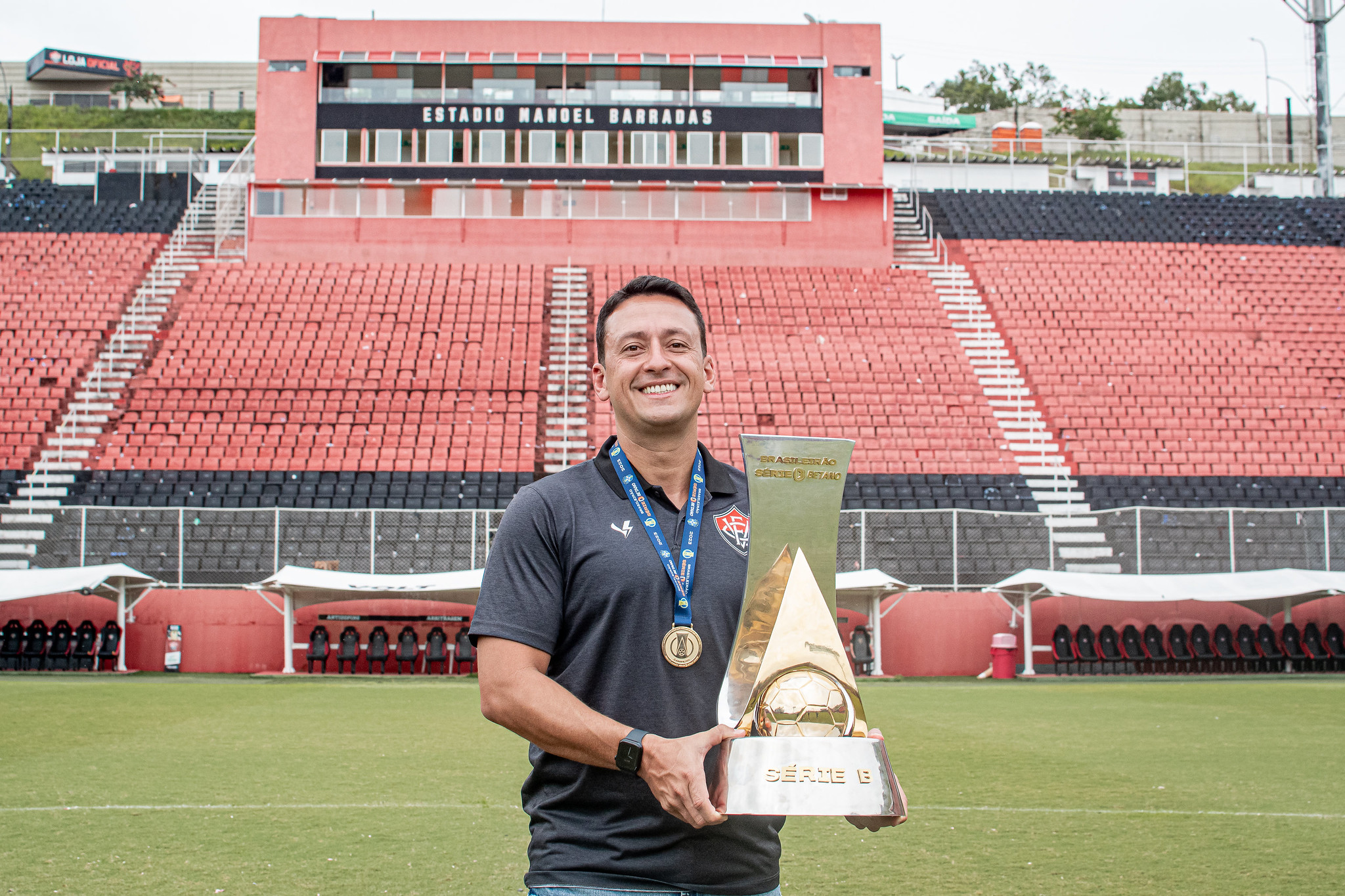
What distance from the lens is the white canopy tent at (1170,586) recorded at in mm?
18391

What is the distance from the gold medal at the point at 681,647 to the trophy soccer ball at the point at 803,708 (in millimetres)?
190

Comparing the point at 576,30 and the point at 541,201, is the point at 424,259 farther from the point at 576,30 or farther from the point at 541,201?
the point at 576,30

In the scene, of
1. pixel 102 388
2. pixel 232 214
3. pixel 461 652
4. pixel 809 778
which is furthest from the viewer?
pixel 232 214

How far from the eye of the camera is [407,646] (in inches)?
771

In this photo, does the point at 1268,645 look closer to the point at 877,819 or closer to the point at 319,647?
the point at 319,647

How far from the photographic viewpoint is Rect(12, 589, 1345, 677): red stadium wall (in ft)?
65.1

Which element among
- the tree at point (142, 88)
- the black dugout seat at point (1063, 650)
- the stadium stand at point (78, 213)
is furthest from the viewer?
the tree at point (142, 88)

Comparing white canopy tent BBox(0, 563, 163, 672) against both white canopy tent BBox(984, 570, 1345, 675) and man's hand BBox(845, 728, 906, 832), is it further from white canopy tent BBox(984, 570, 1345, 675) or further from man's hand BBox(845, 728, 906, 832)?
man's hand BBox(845, 728, 906, 832)

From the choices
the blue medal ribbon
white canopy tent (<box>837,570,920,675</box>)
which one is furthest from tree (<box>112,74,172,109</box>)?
the blue medal ribbon

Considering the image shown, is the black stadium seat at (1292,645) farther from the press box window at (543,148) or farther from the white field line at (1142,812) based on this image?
the press box window at (543,148)

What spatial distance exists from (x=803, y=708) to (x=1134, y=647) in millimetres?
19011

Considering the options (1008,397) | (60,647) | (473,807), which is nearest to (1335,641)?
(1008,397)

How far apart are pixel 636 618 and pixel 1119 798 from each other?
670 cm

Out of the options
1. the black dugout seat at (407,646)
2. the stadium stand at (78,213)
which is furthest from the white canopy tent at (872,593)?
the stadium stand at (78,213)
